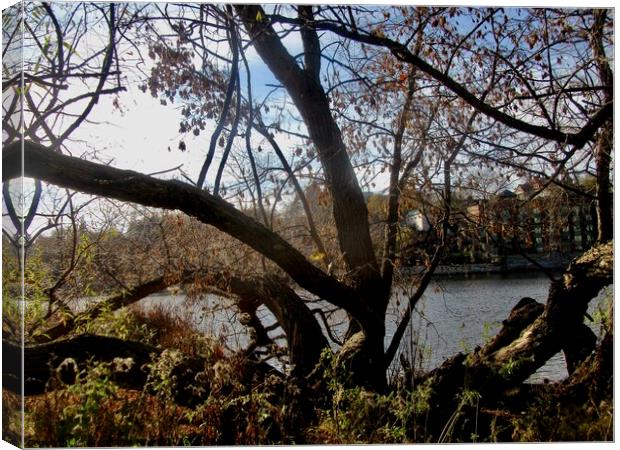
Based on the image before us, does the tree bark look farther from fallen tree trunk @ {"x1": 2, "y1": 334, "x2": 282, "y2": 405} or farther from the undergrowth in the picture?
fallen tree trunk @ {"x1": 2, "y1": 334, "x2": 282, "y2": 405}

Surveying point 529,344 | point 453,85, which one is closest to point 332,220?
point 453,85

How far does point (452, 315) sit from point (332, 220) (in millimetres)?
787

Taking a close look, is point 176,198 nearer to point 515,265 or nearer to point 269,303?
point 269,303

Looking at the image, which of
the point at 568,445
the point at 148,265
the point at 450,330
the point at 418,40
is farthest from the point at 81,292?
the point at 568,445

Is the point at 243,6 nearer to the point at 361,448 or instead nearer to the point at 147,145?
the point at 147,145

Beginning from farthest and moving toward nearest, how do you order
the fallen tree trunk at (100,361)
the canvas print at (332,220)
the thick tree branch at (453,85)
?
1. the thick tree branch at (453,85)
2. the canvas print at (332,220)
3. the fallen tree trunk at (100,361)

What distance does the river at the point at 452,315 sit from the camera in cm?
351

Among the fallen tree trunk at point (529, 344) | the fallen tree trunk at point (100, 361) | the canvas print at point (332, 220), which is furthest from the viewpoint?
the fallen tree trunk at point (529, 344)

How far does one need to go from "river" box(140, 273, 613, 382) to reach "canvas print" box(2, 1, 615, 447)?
10 millimetres

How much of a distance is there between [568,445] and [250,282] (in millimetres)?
1719

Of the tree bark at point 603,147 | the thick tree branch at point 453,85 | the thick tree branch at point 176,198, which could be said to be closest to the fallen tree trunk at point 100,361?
the thick tree branch at point 176,198

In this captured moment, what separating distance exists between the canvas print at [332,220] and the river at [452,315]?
0.01 metres

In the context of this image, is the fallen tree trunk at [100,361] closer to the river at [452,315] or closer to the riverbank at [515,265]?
the river at [452,315]

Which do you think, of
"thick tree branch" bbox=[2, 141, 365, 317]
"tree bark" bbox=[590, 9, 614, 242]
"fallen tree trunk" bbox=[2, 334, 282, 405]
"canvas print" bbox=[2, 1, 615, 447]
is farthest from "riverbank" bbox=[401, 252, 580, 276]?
"fallen tree trunk" bbox=[2, 334, 282, 405]
